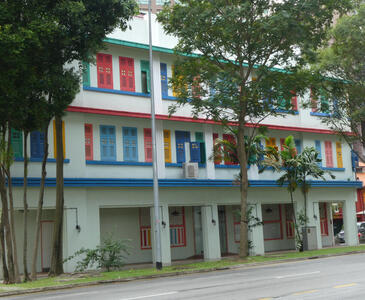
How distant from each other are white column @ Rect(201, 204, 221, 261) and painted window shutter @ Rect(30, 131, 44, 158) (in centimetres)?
931

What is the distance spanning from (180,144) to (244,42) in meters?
7.09

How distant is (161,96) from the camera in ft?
90.6

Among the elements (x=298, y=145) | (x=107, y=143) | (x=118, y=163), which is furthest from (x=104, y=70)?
(x=298, y=145)

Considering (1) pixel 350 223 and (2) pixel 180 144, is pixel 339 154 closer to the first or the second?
(1) pixel 350 223

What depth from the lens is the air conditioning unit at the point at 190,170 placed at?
2769 centimetres

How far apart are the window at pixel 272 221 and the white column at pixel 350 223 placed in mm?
4106

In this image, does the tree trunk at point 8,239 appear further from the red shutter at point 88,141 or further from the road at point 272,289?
the red shutter at point 88,141

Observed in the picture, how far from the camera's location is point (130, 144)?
26719 millimetres

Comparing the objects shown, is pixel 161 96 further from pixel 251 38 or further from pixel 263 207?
pixel 263 207

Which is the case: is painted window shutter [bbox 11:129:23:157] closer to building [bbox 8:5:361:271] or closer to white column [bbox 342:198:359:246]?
building [bbox 8:5:361:271]

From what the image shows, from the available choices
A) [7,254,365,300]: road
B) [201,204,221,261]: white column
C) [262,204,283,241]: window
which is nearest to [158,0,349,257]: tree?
[201,204,221,261]: white column

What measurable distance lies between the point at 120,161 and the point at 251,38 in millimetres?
8112

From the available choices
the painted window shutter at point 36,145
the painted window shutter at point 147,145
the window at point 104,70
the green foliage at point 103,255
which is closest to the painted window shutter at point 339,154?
the painted window shutter at point 147,145

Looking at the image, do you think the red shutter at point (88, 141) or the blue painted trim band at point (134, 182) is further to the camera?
the red shutter at point (88, 141)
